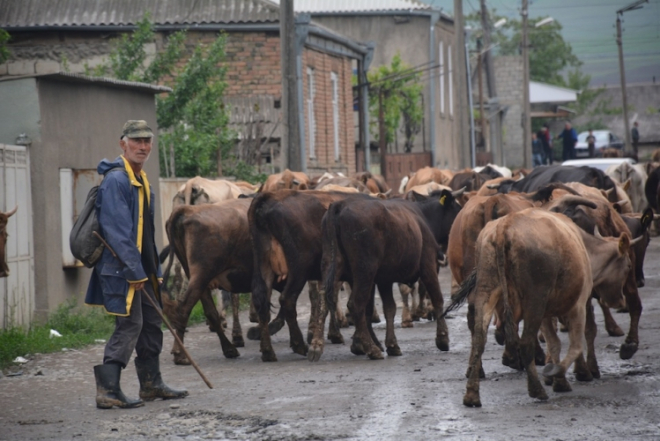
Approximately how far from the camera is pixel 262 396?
9.17 m

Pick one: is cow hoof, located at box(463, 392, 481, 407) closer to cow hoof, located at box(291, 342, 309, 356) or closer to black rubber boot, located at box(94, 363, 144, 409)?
black rubber boot, located at box(94, 363, 144, 409)

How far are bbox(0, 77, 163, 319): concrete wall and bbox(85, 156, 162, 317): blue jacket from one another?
4.58 metres

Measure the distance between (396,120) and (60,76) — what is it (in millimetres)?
27917

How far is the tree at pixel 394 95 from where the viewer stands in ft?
132

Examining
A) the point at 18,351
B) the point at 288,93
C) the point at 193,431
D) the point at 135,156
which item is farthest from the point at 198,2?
the point at 193,431

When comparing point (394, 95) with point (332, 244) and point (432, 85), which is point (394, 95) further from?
point (332, 244)

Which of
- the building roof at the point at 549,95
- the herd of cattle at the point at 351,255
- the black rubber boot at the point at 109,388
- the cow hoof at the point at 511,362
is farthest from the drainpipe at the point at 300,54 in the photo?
the building roof at the point at 549,95

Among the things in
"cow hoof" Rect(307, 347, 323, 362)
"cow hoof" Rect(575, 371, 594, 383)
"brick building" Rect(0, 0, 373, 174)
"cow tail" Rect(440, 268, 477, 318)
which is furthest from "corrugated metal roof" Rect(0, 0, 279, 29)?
"cow hoof" Rect(575, 371, 594, 383)

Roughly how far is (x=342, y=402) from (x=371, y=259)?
269cm

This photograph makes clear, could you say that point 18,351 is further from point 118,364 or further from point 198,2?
point 198,2

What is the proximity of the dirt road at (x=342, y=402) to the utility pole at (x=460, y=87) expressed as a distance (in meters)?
22.0

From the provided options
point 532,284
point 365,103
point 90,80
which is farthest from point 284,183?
point 365,103

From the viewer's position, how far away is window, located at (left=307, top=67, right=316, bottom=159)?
28.7m

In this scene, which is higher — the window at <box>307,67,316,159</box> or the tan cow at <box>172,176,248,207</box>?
the window at <box>307,67,316,159</box>
